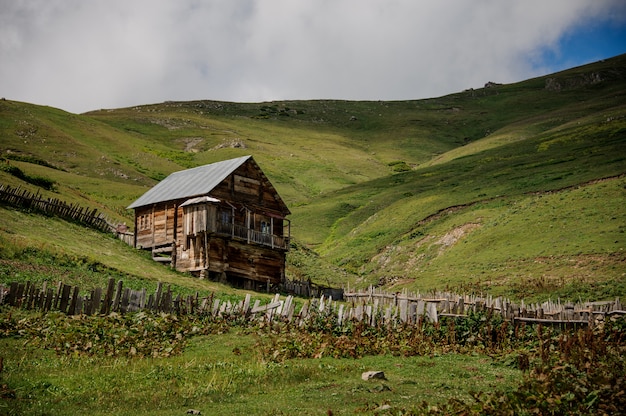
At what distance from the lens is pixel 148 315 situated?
24344 millimetres

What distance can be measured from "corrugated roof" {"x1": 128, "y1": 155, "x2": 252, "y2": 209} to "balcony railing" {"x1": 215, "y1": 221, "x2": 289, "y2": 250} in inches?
128

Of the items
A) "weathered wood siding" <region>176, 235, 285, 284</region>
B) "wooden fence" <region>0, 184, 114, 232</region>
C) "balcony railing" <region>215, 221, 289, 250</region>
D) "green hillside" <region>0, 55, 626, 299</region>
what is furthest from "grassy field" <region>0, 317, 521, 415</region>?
"wooden fence" <region>0, 184, 114, 232</region>

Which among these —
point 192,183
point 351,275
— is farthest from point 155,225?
point 351,275

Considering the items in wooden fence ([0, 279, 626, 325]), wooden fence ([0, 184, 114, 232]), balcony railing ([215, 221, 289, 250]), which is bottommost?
wooden fence ([0, 279, 626, 325])

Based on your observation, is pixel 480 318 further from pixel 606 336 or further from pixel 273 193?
pixel 273 193

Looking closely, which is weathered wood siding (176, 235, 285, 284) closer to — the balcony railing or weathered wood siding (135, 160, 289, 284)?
weathered wood siding (135, 160, 289, 284)

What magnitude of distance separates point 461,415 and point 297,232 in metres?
78.5

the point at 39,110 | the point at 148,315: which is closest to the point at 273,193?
the point at 148,315

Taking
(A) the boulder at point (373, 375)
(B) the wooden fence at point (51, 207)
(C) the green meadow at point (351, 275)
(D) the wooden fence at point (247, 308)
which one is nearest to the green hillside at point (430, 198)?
(C) the green meadow at point (351, 275)

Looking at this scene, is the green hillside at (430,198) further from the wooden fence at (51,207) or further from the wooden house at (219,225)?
the wooden house at (219,225)

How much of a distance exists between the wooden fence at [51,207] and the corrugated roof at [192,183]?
12.0ft

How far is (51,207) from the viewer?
164ft

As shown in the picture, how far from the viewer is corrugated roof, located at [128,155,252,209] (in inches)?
2056

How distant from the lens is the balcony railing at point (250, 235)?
50112 mm
